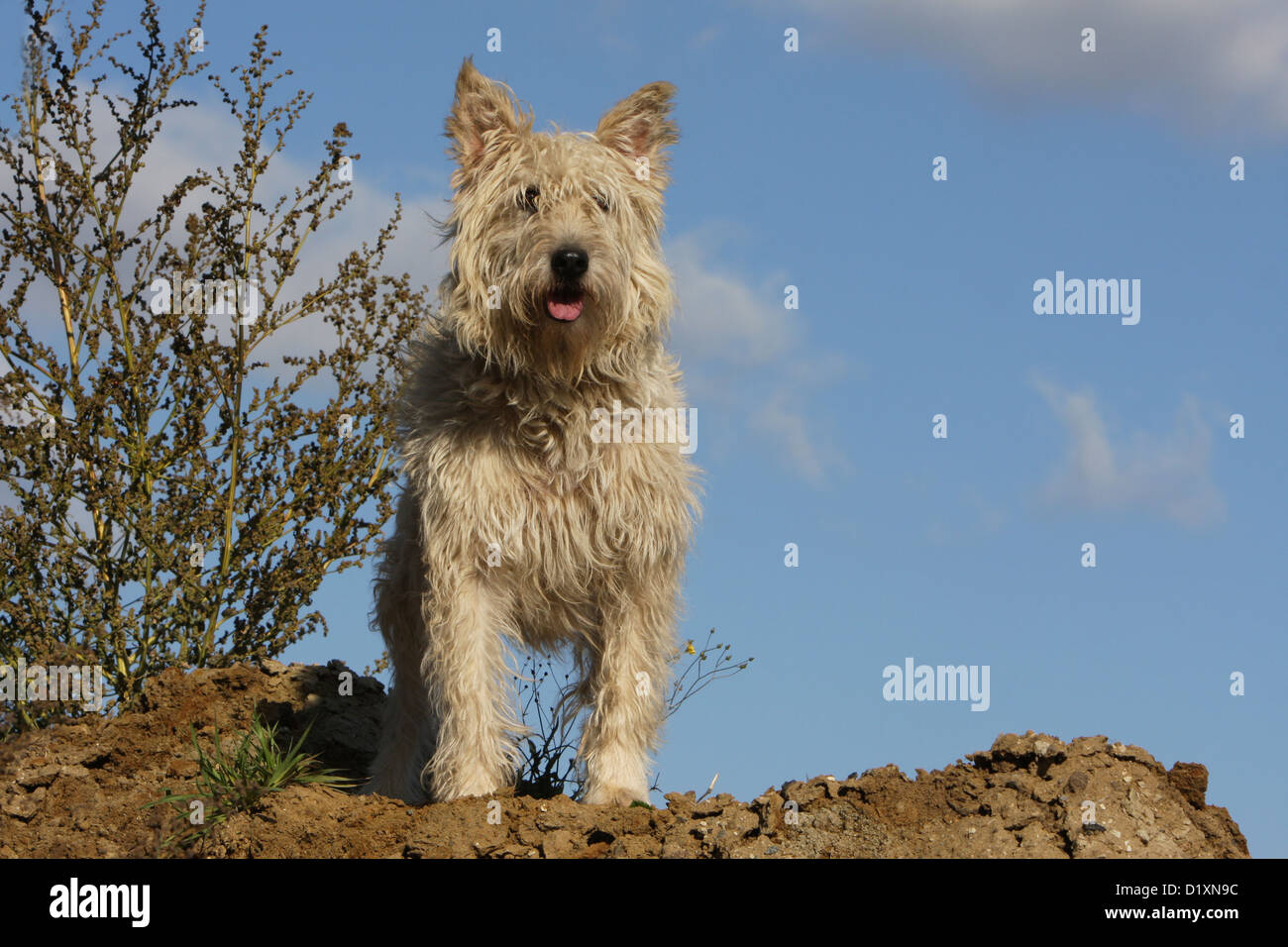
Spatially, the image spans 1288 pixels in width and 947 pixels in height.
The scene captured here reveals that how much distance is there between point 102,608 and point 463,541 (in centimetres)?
391

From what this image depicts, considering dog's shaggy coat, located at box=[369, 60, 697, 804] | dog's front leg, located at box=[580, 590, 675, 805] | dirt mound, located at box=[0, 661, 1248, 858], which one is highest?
dog's shaggy coat, located at box=[369, 60, 697, 804]

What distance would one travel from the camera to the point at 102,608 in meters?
9.62

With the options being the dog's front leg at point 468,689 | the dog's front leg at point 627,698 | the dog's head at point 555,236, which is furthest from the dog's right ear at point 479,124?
the dog's front leg at point 627,698

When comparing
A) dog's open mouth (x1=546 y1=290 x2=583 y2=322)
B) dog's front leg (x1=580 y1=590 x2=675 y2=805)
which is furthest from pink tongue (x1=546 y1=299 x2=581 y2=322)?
dog's front leg (x1=580 y1=590 x2=675 y2=805)

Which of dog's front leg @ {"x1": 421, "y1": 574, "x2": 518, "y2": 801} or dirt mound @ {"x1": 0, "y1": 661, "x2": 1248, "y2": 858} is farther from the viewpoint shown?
dog's front leg @ {"x1": 421, "y1": 574, "x2": 518, "y2": 801}

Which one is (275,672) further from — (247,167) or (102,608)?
(247,167)

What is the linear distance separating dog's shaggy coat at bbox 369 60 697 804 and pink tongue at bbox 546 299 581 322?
1 centimetres

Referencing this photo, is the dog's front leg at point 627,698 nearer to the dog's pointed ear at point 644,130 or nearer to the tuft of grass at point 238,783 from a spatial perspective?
the tuft of grass at point 238,783

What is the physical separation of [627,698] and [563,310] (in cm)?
227

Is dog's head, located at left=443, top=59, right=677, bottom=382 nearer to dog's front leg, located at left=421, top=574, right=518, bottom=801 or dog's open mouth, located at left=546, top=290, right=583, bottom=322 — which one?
dog's open mouth, located at left=546, top=290, right=583, bottom=322

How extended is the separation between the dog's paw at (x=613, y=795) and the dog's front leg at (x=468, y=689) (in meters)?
0.52

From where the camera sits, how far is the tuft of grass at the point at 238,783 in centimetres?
770

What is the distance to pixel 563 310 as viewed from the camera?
22.4 feet

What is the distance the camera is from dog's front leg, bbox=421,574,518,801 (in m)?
7.20
